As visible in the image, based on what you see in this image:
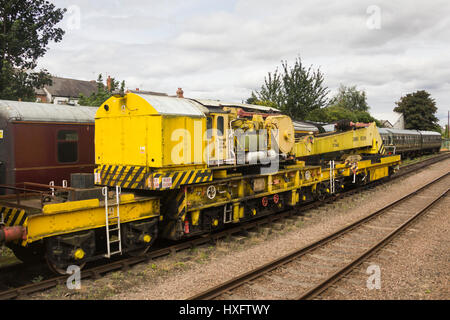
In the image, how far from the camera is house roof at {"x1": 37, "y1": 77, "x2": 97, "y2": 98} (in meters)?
51.9

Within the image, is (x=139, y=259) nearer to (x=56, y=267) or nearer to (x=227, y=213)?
(x=56, y=267)

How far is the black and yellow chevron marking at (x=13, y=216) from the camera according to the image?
6293 mm

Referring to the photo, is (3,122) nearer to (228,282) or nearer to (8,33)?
(228,282)

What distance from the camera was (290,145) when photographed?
1219 cm

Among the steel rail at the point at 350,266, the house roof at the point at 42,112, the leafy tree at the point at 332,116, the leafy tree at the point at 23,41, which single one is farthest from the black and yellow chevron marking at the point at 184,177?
the leafy tree at the point at 332,116

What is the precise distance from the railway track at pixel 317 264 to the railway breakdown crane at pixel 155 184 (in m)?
2.22

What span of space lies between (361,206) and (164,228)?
883cm

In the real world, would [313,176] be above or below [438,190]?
above

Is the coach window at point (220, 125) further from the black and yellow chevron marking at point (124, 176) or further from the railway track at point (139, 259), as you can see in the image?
the railway track at point (139, 259)

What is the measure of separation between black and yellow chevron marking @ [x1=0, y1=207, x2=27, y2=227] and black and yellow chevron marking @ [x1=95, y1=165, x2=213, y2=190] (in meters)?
2.22

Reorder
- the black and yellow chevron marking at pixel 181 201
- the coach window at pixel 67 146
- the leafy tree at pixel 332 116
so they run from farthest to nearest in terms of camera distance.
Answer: the leafy tree at pixel 332 116 → the coach window at pixel 67 146 → the black and yellow chevron marking at pixel 181 201

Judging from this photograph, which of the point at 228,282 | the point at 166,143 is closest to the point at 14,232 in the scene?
the point at 166,143

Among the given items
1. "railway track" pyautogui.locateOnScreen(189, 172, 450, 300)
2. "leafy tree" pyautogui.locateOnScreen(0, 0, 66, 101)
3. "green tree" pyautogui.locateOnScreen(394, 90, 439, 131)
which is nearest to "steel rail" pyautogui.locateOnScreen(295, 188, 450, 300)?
"railway track" pyautogui.locateOnScreen(189, 172, 450, 300)

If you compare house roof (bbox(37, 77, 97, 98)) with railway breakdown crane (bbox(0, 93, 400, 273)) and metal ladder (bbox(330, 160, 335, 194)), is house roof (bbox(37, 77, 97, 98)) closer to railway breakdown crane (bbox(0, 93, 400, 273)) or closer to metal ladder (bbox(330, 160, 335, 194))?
metal ladder (bbox(330, 160, 335, 194))
